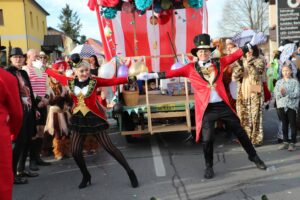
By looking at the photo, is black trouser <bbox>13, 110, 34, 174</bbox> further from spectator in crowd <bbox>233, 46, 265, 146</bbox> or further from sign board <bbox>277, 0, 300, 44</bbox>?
sign board <bbox>277, 0, 300, 44</bbox>

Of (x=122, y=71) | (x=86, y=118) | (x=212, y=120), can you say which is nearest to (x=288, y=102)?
(x=212, y=120)

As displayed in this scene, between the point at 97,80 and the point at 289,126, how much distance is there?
3.89 meters

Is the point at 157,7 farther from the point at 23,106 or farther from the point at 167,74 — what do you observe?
the point at 23,106

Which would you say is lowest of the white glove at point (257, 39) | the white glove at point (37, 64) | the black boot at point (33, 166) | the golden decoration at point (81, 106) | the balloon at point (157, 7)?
the black boot at point (33, 166)

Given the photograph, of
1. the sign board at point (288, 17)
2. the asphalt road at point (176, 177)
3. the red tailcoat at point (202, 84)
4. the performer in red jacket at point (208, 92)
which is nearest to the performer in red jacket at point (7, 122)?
the asphalt road at point (176, 177)

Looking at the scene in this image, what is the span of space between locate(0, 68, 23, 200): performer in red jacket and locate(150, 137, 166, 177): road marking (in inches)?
108

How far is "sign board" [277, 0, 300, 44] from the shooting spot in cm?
1258

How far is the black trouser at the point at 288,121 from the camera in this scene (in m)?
6.39

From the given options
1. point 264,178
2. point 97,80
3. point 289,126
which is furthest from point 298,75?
point 97,80

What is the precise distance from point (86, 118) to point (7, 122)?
75.0 inches

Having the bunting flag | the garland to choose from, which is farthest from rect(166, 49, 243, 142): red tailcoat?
the bunting flag

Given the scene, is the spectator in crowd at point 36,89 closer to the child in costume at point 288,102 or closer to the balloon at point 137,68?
the balloon at point 137,68

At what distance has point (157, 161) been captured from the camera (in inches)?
240

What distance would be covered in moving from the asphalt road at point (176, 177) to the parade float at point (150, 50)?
25.2 inches
